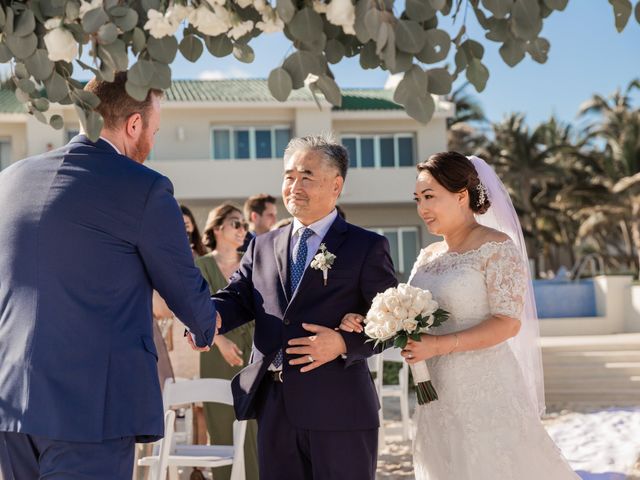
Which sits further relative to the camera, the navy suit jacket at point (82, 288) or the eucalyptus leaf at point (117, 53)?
the navy suit jacket at point (82, 288)

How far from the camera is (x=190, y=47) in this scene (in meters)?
1.97

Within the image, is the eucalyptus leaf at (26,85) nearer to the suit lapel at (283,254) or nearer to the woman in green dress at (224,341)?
the suit lapel at (283,254)

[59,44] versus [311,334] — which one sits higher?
[59,44]

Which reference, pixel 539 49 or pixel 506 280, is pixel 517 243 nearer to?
pixel 506 280

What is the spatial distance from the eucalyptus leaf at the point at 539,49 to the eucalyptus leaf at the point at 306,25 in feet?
1.50

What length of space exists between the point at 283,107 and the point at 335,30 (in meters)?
26.2

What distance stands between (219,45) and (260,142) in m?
26.6

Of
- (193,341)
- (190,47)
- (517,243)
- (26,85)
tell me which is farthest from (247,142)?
(190,47)

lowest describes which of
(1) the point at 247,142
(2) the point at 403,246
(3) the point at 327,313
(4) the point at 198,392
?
(4) the point at 198,392

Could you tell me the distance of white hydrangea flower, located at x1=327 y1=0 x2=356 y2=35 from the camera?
1730mm

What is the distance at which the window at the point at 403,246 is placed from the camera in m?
29.3

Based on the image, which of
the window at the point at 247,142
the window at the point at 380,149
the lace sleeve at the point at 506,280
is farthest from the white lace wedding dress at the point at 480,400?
the window at the point at 380,149

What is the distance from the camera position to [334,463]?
379cm

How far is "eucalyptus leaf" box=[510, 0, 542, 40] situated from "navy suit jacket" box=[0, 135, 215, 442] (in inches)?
60.4
